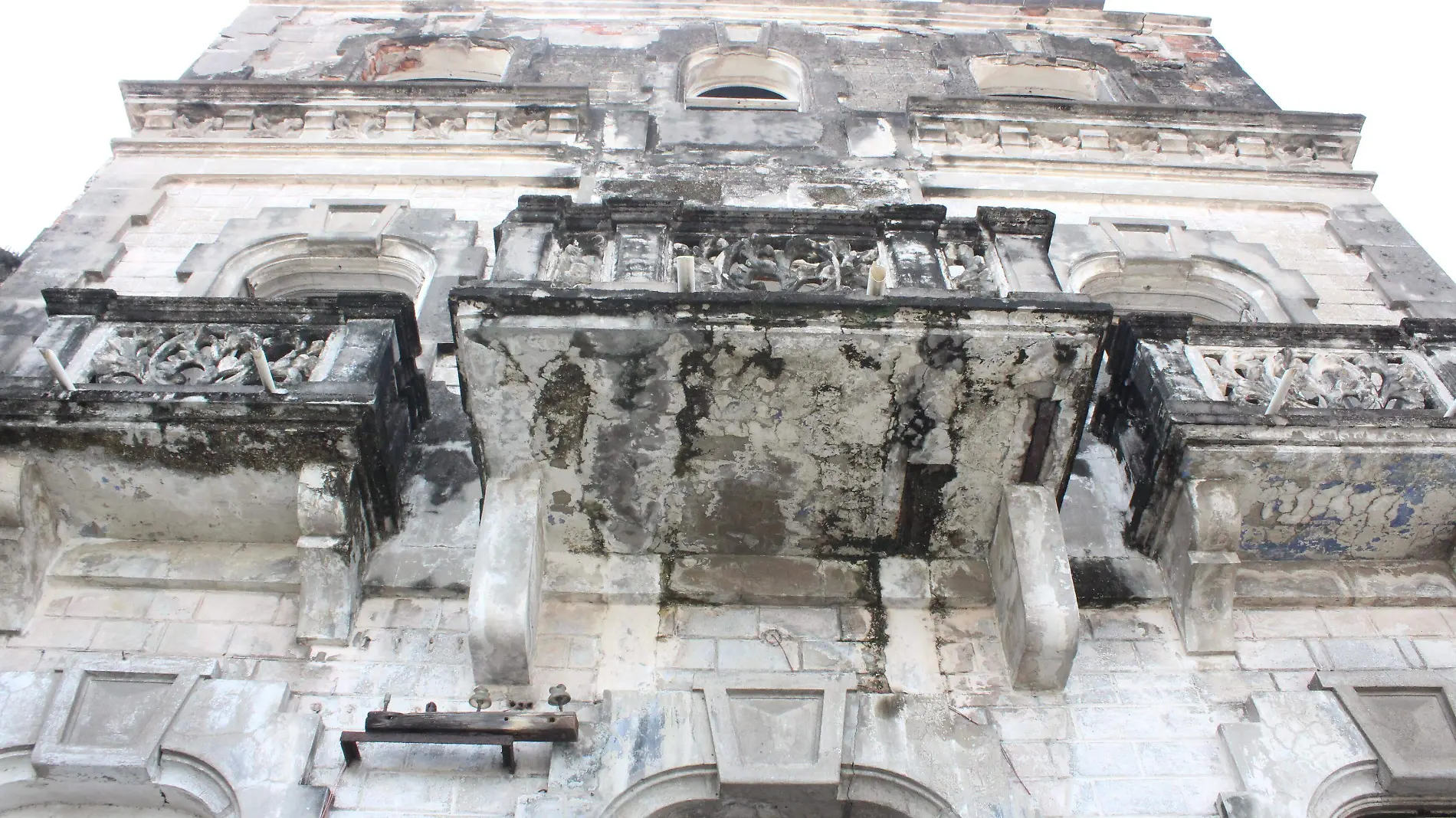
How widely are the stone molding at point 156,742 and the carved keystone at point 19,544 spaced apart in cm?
49

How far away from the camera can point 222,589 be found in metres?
6.37

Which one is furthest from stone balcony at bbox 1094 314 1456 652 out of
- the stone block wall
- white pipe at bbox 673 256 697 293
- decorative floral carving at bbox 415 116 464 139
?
decorative floral carving at bbox 415 116 464 139

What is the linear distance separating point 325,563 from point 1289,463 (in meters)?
5.34

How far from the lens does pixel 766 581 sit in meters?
6.36

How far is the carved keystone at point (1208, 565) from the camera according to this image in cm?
608

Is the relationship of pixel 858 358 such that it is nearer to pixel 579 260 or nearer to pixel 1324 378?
pixel 579 260

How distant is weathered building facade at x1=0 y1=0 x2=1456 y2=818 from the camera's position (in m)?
5.49

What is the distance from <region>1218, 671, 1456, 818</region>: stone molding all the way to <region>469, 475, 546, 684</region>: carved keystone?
356 cm

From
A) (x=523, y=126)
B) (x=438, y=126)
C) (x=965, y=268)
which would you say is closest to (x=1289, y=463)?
(x=965, y=268)

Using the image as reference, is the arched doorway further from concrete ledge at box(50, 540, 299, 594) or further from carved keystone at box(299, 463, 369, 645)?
concrete ledge at box(50, 540, 299, 594)

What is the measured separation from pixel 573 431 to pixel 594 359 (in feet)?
1.59

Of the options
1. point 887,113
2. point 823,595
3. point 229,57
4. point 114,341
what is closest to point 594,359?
A: point 823,595

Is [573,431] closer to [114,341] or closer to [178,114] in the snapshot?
[114,341]

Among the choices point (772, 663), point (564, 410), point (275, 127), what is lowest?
point (772, 663)
